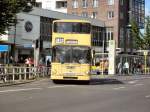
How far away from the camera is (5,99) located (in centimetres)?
1898

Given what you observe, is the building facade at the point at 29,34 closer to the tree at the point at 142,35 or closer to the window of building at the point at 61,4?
the tree at the point at 142,35

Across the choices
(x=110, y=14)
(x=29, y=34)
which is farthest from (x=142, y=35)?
(x=29, y=34)

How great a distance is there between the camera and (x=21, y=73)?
1387 inches

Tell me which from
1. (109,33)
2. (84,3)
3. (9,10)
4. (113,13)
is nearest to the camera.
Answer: (9,10)

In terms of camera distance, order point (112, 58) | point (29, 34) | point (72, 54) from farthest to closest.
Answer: point (29, 34) → point (112, 58) → point (72, 54)

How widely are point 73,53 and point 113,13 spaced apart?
247ft

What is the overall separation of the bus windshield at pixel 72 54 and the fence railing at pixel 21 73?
3111 millimetres

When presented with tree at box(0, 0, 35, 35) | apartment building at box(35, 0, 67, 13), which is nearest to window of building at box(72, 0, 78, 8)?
apartment building at box(35, 0, 67, 13)

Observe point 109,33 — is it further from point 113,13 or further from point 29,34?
point 29,34

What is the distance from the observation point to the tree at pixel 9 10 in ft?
105

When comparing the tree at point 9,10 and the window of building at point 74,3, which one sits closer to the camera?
the tree at point 9,10

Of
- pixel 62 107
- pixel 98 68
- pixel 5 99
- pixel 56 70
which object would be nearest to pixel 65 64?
pixel 56 70

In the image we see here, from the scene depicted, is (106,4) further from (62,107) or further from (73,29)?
(62,107)

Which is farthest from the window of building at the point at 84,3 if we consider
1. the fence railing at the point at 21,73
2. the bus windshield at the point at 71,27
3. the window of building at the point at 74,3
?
the bus windshield at the point at 71,27
